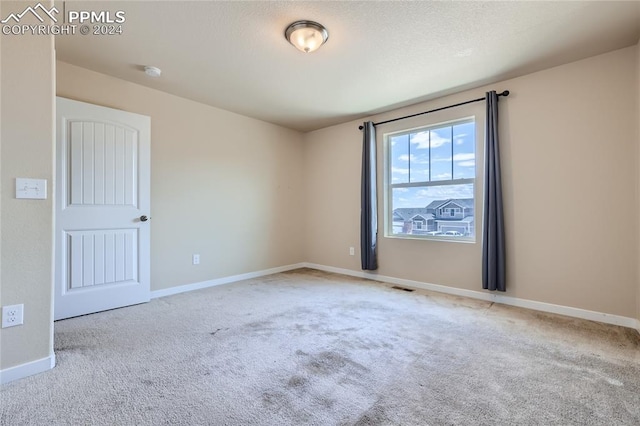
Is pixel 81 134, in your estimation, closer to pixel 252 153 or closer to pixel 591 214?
pixel 252 153

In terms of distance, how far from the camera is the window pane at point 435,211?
3510 millimetres

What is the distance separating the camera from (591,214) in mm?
2678

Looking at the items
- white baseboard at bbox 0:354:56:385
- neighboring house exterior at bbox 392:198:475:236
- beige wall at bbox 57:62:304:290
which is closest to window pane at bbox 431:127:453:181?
neighboring house exterior at bbox 392:198:475:236

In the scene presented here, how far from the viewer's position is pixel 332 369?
72.9 inches

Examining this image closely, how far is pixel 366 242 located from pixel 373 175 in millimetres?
997

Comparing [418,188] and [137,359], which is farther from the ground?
[418,188]

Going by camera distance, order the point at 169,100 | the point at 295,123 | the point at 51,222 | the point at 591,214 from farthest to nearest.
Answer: the point at 295,123 < the point at 169,100 < the point at 591,214 < the point at 51,222

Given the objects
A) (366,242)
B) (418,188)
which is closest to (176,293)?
(366,242)

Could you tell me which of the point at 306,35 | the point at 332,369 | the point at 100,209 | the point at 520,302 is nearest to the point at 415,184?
the point at 520,302

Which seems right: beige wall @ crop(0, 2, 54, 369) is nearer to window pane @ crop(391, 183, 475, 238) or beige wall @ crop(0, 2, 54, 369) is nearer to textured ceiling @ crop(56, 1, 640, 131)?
textured ceiling @ crop(56, 1, 640, 131)

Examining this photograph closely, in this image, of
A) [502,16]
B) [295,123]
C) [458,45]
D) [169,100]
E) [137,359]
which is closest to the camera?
[137,359]

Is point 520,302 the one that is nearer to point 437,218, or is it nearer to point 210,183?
point 437,218

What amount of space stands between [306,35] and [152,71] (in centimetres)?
173

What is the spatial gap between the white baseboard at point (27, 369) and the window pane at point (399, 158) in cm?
396
